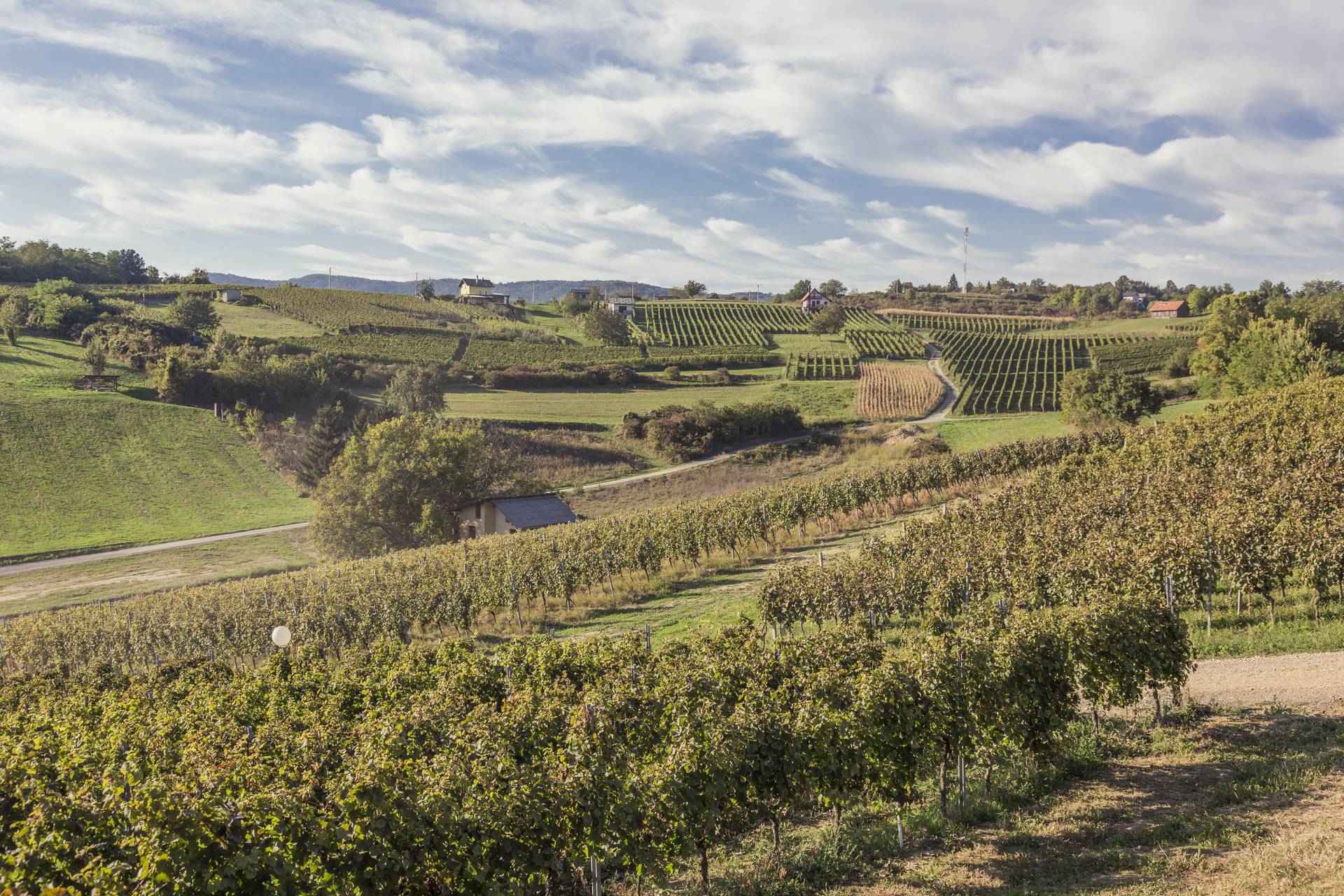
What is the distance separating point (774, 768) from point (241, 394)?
7536cm

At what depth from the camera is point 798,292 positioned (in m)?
171

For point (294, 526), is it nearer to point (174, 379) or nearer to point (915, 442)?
point (174, 379)

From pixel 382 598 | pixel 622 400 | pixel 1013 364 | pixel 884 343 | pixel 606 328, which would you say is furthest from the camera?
pixel 606 328

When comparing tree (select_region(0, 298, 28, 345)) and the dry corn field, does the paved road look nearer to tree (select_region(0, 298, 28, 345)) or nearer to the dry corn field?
tree (select_region(0, 298, 28, 345))

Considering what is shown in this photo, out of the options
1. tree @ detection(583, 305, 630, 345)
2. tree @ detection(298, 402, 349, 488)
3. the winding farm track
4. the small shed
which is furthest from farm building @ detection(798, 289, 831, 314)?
tree @ detection(298, 402, 349, 488)

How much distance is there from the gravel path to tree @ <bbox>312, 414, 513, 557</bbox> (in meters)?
38.7

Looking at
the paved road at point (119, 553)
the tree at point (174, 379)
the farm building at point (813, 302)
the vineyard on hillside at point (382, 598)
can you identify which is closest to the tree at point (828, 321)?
the farm building at point (813, 302)

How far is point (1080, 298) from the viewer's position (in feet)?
496

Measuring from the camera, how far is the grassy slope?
163ft

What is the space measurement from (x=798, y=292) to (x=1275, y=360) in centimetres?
12414

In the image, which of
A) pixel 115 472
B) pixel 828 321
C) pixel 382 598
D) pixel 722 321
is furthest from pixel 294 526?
pixel 722 321

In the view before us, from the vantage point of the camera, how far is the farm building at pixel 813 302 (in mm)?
141625

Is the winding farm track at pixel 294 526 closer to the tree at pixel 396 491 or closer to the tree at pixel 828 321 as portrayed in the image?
the tree at pixel 396 491

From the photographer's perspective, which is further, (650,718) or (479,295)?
(479,295)
